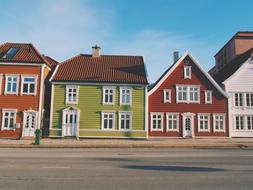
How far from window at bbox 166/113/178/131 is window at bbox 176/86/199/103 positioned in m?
1.79

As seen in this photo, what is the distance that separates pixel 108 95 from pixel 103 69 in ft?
10.7

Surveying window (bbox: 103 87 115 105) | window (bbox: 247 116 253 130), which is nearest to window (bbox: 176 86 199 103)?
window (bbox: 247 116 253 130)

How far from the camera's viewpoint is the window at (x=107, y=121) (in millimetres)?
31136

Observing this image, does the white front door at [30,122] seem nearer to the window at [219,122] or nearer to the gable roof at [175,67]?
the gable roof at [175,67]

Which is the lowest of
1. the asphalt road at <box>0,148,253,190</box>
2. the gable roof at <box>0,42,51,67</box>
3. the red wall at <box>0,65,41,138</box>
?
the asphalt road at <box>0,148,253,190</box>

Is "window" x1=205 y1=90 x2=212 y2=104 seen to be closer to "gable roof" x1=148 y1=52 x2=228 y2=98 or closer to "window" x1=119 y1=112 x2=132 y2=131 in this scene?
"gable roof" x1=148 y1=52 x2=228 y2=98

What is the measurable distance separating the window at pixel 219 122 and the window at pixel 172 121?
13.5 ft

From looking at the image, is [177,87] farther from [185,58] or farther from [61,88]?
[61,88]

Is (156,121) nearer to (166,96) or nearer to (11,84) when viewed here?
(166,96)

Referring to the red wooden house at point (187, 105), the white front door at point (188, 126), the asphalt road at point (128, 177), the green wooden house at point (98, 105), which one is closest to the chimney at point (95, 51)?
the green wooden house at point (98, 105)

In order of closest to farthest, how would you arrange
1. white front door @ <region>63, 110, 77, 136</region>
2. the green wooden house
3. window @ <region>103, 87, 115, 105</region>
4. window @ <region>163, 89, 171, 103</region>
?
white front door @ <region>63, 110, 77, 136</region>
the green wooden house
window @ <region>103, 87, 115, 105</region>
window @ <region>163, 89, 171, 103</region>

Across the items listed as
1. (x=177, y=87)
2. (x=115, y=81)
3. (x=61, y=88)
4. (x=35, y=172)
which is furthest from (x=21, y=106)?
(x=35, y=172)

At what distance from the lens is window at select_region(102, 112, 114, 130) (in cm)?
3114

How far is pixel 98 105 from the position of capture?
31.4 metres
